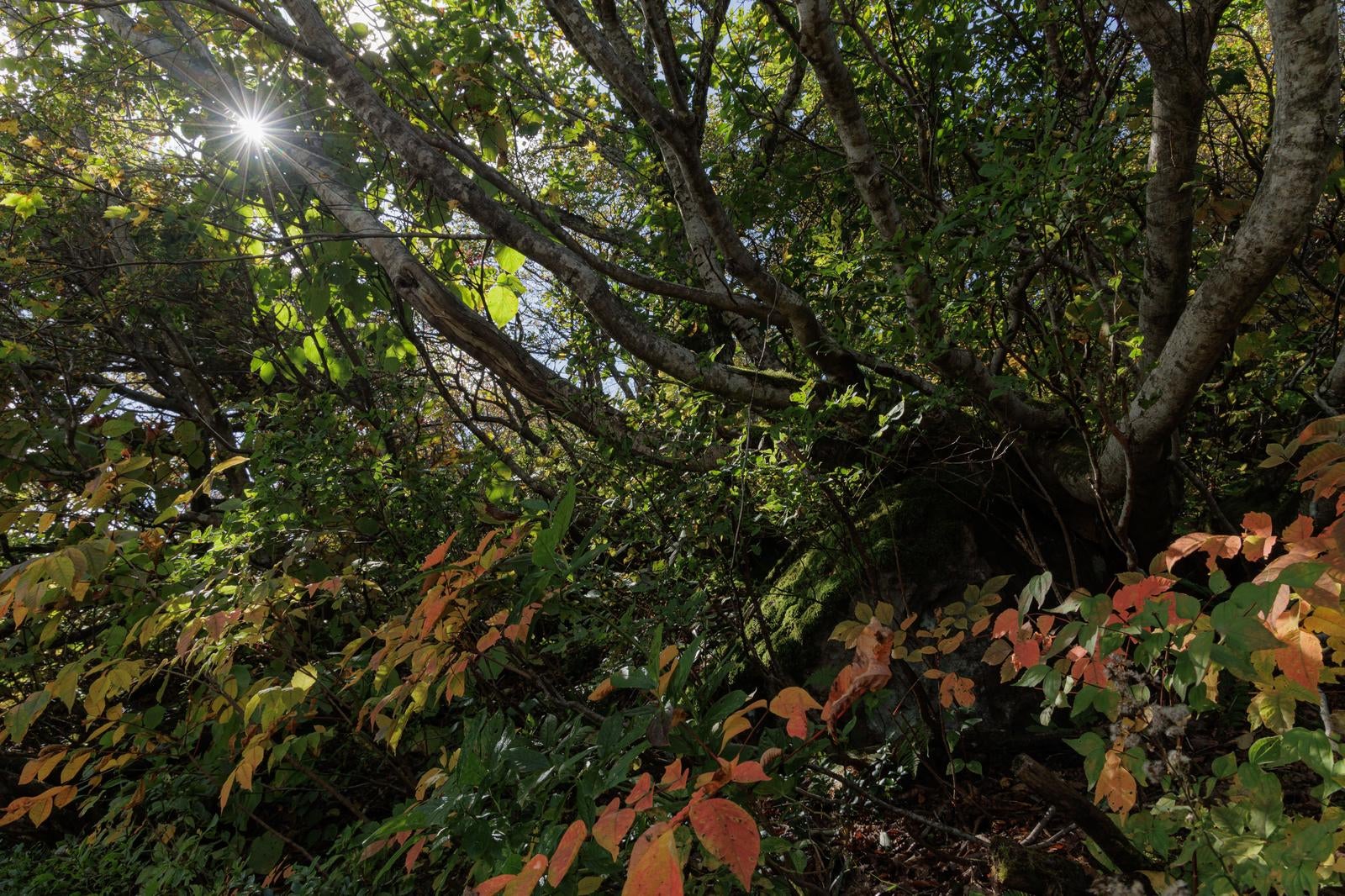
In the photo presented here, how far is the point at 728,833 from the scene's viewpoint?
93 cm

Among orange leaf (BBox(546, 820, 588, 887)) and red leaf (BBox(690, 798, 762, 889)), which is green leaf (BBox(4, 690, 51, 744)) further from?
red leaf (BBox(690, 798, 762, 889))

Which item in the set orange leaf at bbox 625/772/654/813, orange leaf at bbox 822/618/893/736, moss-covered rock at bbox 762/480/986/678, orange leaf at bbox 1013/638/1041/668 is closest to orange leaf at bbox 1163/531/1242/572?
orange leaf at bbox 1013/638/1041/668

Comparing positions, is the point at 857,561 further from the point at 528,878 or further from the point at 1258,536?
the point at 528,878

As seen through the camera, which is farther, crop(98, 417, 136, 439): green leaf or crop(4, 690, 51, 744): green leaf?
crop(98, 417, 136, 439): green leaf

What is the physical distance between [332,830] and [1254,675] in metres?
3.64

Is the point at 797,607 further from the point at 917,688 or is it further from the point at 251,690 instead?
the point at 251,690

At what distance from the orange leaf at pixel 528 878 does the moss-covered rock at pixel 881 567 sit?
212 cm

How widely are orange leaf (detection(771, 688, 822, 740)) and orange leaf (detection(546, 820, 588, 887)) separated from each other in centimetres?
51

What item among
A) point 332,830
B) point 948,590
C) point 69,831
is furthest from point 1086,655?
point 69,831

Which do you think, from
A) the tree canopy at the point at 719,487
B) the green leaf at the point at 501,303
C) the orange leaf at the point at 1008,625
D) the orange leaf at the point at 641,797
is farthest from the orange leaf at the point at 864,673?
the green leaf at the point at 501,303

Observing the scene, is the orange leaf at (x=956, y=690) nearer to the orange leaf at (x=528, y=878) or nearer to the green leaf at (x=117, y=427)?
the orange leaf at (x=528, y=878)

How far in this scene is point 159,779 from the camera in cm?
296

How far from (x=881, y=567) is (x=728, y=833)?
233 cm

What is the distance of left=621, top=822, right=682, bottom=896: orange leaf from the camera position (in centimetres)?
88
